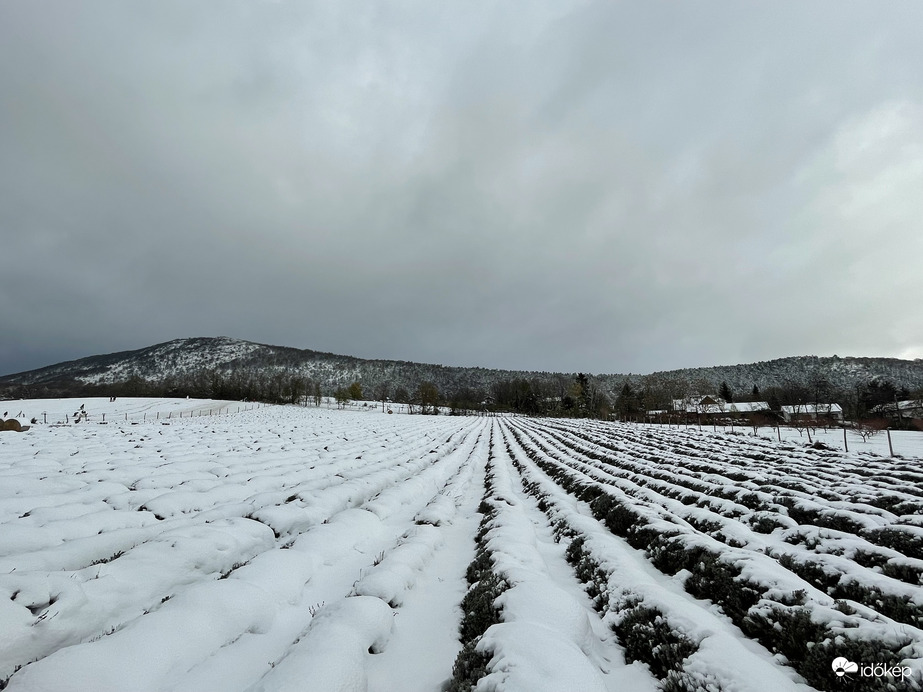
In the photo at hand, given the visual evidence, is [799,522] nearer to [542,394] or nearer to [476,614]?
[476,614]

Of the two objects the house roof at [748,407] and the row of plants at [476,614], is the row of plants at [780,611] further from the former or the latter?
the house roof at [748,407]

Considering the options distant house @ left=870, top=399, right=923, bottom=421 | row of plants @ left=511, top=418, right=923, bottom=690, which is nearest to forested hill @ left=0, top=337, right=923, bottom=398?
distant house @ left=870, top=399, right=923, bottom=421

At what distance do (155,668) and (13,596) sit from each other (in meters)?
1.78

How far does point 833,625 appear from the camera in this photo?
360 centimetres

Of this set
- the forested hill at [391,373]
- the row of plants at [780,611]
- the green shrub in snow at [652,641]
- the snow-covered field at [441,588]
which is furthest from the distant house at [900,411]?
the forested hill at [391,373]

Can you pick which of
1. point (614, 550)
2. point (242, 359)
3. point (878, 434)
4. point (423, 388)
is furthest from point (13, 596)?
point (242, 359)

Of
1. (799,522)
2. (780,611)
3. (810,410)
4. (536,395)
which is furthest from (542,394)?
(780,611)

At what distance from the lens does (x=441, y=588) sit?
5.27 meters

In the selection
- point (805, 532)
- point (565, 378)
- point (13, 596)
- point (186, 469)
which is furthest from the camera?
point (565, 378)

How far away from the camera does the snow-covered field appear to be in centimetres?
313

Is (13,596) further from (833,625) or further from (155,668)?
(833,625)

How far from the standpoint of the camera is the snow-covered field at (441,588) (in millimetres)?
3133

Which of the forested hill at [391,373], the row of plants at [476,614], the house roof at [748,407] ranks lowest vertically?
the row of plants at [476,614]

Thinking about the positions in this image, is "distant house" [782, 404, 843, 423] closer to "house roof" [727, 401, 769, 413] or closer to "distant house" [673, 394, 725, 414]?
"house roof" [727, 401, 769, 413]
